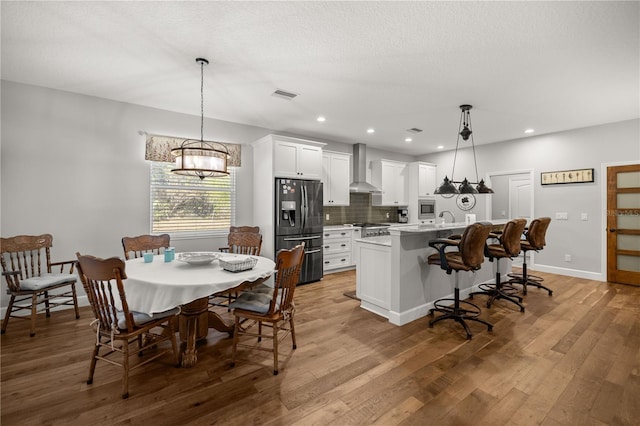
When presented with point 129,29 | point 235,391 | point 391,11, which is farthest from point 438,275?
point 129,29

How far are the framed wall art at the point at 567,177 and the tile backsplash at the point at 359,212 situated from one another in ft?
10.4

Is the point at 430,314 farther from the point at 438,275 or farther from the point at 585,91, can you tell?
the point at 585,91

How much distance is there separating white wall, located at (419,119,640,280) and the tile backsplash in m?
2.74

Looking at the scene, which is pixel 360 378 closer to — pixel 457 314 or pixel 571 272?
pixel 457 314

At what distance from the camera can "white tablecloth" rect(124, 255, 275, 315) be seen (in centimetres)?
208

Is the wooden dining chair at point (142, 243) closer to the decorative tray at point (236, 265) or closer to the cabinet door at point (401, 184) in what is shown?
the decorative tray at point (236, 265)

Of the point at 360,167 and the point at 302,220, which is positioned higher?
the point at 360,167

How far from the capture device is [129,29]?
7.79ft

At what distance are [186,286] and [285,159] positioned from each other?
3113mm

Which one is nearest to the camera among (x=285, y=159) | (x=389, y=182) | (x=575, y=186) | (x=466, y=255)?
(x=466, y=255)

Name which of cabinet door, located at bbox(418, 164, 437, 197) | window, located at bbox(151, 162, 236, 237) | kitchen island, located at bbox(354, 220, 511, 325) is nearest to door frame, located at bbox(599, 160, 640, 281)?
kitchen island, located at bbox(354, 220, 511, 325)

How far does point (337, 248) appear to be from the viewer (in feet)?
18.9

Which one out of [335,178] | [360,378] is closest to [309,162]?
[335,178]

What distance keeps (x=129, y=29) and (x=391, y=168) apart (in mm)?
5798
